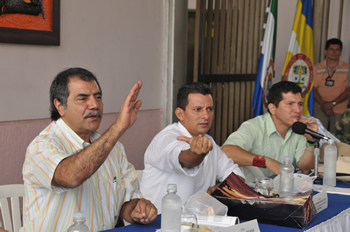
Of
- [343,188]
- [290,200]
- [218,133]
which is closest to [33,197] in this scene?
[290,200]

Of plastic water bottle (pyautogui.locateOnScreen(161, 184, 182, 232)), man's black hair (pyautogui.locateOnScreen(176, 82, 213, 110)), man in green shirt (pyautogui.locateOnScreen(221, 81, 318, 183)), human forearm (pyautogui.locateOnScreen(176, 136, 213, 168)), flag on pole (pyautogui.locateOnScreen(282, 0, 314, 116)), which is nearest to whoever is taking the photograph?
plastic water bottle (pyautogui.locateOnScreen(161, 184, 182, 232))

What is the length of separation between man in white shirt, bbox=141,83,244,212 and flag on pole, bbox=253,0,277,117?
6.11 ft

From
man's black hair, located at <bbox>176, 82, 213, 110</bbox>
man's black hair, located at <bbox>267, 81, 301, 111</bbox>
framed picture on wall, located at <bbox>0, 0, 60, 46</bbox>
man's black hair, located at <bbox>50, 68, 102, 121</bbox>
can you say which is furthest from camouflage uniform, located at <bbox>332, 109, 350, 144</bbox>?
man's black hair, located at <bbox>50, 68, 102, 121</bbox>

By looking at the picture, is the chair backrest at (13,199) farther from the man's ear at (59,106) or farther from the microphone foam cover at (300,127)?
the microphone foam cover at (300,127)

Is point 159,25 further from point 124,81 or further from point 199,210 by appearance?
point 199,210

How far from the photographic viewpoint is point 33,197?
182 cm

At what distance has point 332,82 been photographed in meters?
6.21

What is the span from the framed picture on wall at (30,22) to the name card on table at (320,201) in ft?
6.01

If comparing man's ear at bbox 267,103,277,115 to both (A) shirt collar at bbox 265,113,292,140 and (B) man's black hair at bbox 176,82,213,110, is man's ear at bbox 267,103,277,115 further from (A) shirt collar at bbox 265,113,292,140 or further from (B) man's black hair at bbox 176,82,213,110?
(B) man's black hair at bbox 176,82,213,110

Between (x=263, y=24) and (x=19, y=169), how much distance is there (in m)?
3.13

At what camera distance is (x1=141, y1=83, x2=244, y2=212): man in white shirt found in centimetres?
243

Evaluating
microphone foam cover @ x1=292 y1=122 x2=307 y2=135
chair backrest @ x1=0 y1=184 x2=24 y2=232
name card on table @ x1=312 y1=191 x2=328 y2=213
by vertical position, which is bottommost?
chair backrest @ x1=0 y1=184 x2=24 y2=232

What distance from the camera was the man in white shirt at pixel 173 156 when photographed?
7.97ft

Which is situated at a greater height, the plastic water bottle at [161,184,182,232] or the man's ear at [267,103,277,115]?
the man's ear at [267,103,277,115]
